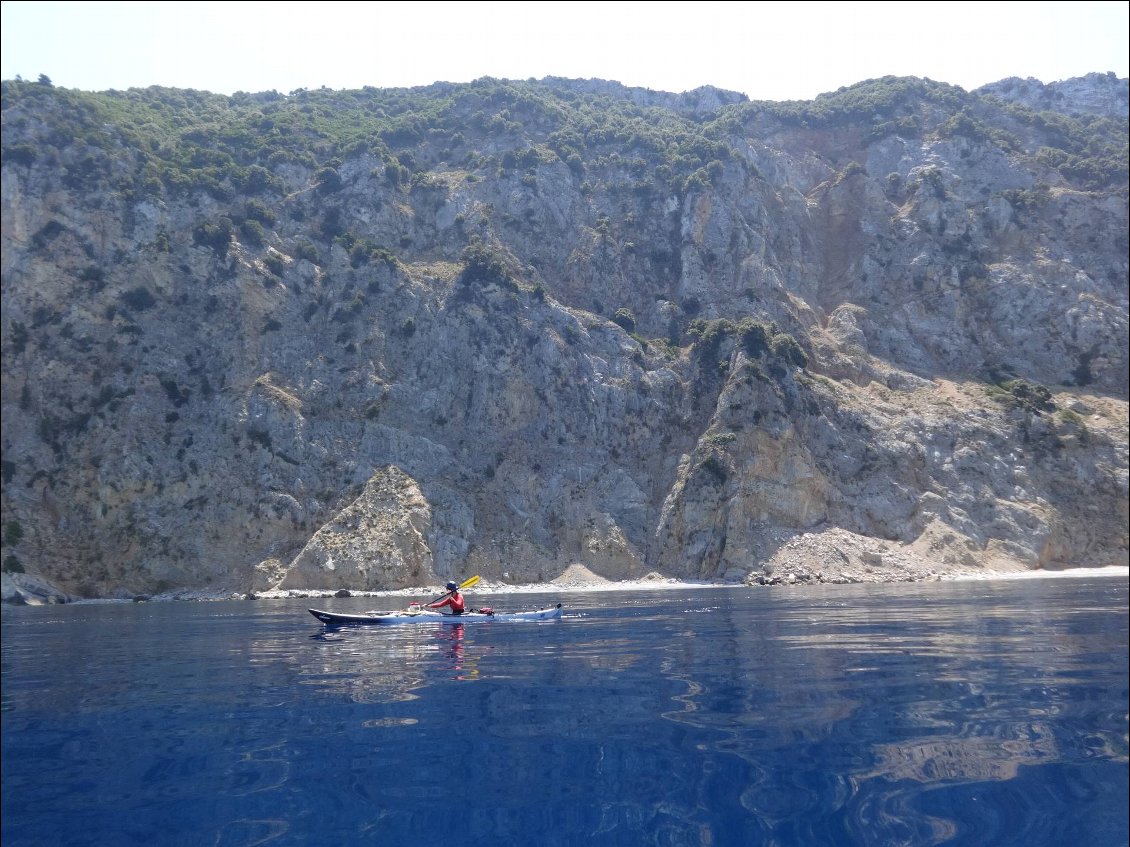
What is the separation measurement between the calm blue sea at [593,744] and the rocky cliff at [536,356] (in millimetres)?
40072

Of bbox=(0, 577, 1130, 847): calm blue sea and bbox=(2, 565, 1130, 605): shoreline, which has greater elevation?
bbox=(0, 577, 1130, 847): calm blue sea

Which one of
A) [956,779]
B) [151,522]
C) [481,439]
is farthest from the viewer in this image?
[481,439]

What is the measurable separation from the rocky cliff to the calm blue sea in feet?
131

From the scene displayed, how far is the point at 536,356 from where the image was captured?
7412cm

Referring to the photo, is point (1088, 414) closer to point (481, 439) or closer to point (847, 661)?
point (481, 439)

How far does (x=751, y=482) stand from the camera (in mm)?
64000

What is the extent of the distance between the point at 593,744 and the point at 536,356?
207 feet

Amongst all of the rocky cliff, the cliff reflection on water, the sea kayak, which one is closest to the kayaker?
the sea kayak

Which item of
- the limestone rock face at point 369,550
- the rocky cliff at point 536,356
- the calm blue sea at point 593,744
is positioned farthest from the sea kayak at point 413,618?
the rocky cliff at point 536,356

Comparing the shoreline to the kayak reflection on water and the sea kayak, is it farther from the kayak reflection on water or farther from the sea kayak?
the kayak reflection on water

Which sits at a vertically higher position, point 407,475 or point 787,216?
point 787,216

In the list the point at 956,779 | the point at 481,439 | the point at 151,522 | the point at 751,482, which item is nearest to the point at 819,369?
the point at 751,482

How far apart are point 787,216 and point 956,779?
9149 cm

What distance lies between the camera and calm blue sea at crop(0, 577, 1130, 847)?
354 inches
